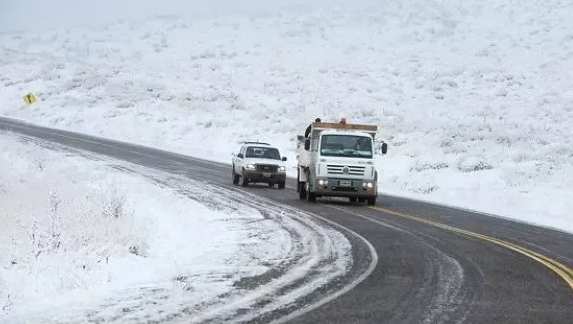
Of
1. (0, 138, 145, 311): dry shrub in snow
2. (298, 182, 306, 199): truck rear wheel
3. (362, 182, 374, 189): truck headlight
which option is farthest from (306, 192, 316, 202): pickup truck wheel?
(0, 138, 145, 311): dry shrub in snow

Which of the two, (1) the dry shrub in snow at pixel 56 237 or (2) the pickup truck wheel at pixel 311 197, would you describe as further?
(2) the pickup truck wheel at pixel 311 197

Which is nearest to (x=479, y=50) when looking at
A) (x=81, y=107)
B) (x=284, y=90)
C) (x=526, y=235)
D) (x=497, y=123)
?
(x=284, y=90)

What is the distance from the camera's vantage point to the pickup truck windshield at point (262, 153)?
25.9 metres

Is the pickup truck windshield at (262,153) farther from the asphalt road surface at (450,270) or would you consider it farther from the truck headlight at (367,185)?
the truck headlight at (367,185)

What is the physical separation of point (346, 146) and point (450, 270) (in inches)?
429

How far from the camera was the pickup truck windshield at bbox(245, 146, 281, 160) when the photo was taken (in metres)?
25.9

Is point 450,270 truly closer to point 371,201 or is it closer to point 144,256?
point 144,256

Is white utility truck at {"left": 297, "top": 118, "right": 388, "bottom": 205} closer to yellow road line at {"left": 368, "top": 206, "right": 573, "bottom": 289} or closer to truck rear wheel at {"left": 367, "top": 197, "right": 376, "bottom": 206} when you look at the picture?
truck rear wheel at {"left": 367, "top": 197, "right": 376, "bottom": 206}

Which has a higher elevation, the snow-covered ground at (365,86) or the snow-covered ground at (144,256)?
the snow-covered ground at (365,86)

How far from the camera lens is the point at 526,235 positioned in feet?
47.9

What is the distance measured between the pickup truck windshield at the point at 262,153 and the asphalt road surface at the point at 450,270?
5.77 m

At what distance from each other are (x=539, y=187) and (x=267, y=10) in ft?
229

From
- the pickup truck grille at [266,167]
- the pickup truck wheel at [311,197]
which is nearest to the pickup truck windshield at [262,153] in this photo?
the pickup truck grille at [266,167]

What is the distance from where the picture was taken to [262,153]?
86.0ft
